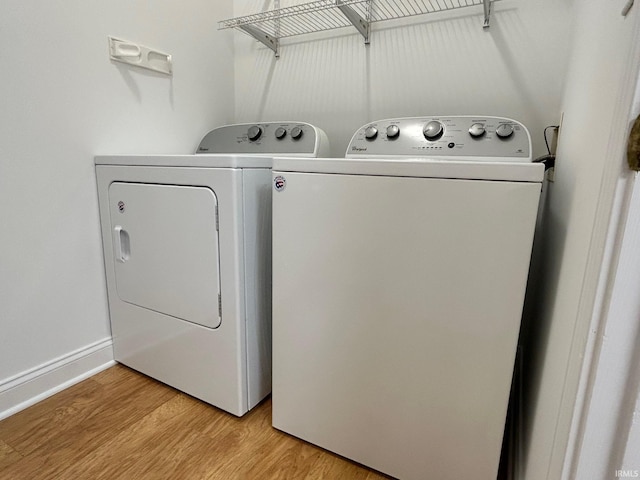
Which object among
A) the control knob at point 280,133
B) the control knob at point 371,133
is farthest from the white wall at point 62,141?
the control knob at point 371,133

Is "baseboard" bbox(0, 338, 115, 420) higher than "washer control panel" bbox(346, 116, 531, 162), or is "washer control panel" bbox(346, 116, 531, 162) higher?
"washer control panel" bbox(346, 116, 531, 162)

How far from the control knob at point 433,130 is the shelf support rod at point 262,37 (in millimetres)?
992

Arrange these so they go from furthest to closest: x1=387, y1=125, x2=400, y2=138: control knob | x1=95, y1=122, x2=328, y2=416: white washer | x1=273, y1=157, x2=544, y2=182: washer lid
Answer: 1. x1=387, y1=125, x2=400, y2=138: control knob
2. x1=95, y1=122, x2=328, y2=416: white washer
3. x1=273, y1=157, x2=544, y2=182: washer lid

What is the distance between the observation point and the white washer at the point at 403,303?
2.56 ft

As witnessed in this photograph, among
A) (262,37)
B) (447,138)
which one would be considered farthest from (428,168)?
(262,37)

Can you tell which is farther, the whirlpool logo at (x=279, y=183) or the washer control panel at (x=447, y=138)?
the washer control panel at (x=447, y=138)

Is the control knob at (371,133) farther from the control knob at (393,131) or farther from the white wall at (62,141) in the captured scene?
the white wall at (62,141)

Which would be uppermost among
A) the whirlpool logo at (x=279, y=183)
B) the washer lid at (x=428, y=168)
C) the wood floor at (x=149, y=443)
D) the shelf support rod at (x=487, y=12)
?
the shelf support rod at (x=487, y=12)

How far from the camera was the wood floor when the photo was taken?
101cm

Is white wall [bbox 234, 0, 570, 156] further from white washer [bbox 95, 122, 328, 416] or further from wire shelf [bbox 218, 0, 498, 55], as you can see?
white washer [bbox 95, 122, 328, 416]

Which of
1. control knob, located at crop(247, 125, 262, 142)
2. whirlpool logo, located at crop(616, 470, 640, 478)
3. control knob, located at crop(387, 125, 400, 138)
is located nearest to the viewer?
whirlpool logo, located at crop(616, 470, 640, 478)

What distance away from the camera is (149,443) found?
1.10m

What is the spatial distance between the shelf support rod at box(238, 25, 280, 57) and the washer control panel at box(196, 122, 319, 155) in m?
0.45

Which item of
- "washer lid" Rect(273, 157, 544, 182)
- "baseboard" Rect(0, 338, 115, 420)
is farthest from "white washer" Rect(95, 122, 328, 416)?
"washer lid" Rect(273, 157, 544, 182)
